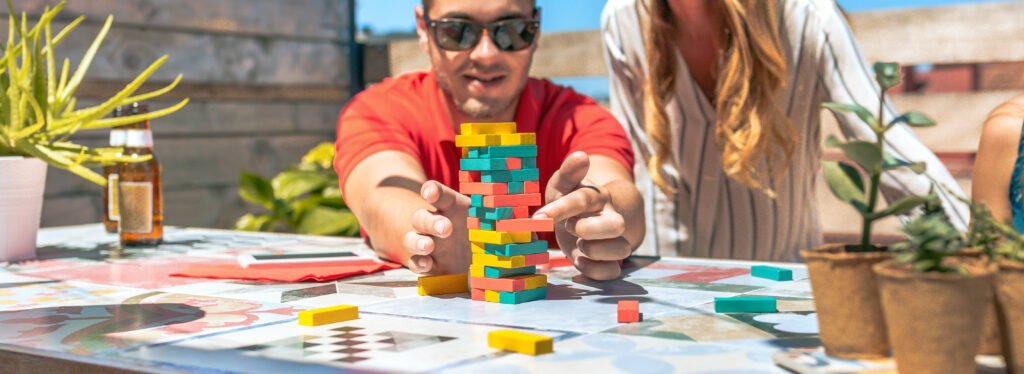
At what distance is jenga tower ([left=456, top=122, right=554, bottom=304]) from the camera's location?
130cm

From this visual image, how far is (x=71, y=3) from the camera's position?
353 centimetres

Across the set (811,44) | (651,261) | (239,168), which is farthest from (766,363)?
(239,168)

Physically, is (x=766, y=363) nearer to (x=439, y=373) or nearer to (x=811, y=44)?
(x=439, y=373)

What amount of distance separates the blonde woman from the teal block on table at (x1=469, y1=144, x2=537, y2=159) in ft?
2.44

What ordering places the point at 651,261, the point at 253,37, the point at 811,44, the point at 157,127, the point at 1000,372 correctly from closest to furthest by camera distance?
the point at 1000,372 → the point at 651,261 → the point at 811,44 → the point at 157,127 → the point at 253,37

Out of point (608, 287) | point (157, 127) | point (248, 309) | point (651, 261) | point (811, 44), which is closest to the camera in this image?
point (248, 309)

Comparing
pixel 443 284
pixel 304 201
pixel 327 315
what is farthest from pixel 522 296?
pixel 304 201

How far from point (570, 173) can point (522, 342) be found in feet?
1.57

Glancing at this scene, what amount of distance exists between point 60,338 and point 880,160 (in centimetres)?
85

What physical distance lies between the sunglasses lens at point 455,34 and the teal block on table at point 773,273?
680 mm

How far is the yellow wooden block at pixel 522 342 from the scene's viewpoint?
957 millimetres

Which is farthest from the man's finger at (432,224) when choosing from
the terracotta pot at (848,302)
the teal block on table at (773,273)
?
the terracotta pot at (848,302)

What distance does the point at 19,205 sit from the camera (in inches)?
71.2

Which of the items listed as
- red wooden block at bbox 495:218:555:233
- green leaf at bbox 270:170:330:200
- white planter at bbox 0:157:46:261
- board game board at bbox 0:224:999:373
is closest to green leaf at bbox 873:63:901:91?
board game board at bbox 0:224:999:373
